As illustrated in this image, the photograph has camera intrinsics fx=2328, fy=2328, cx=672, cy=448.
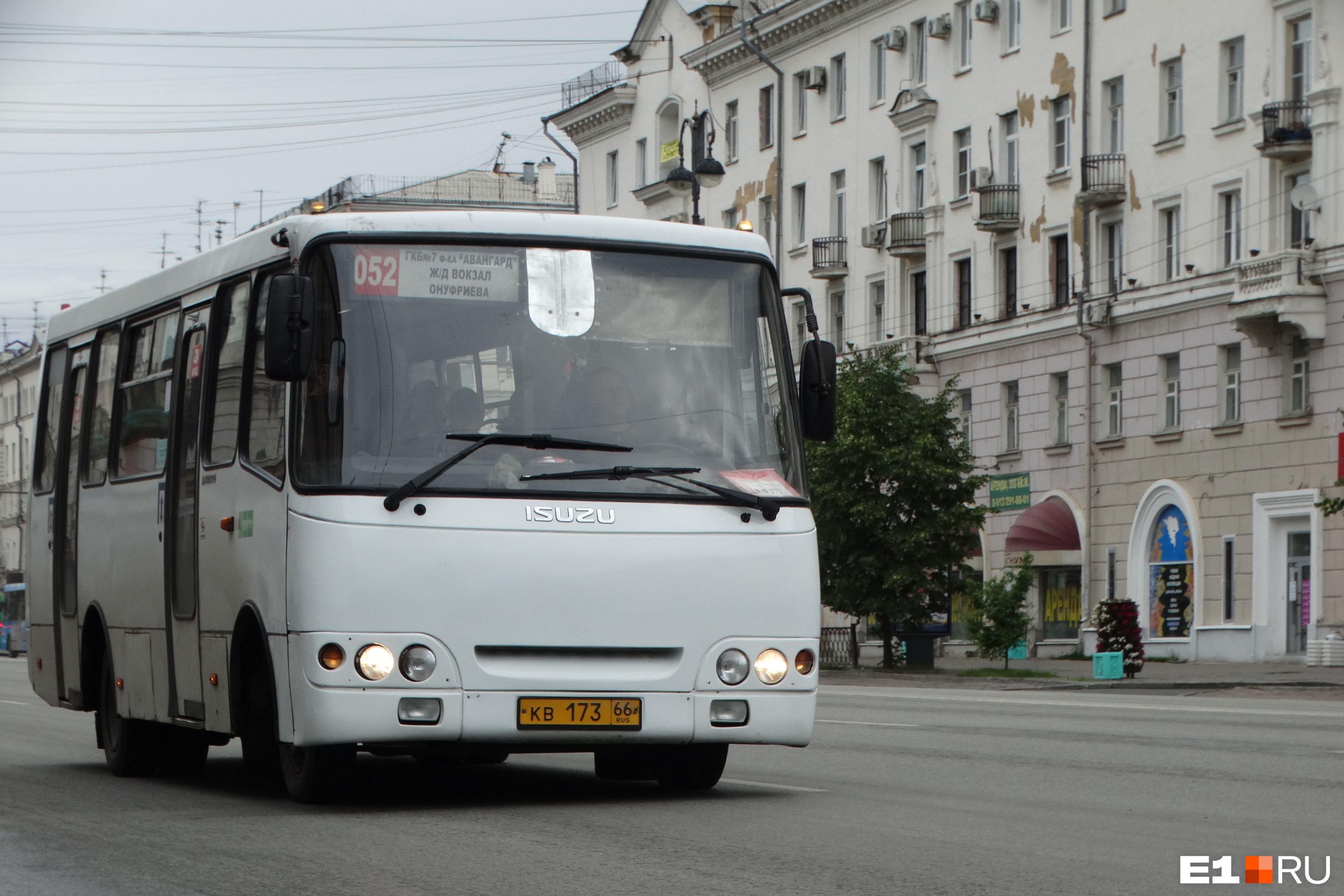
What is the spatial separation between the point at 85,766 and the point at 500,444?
588cm

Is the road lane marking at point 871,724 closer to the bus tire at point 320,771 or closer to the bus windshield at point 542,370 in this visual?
the bus windshield at point 542,370

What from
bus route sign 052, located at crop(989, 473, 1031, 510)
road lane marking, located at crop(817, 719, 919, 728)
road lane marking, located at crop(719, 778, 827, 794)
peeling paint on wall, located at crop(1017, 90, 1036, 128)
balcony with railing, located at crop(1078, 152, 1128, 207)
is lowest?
road lane marking, located at crop(817, 719, 919, 728)

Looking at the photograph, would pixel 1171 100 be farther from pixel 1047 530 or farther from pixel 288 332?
pixel 288 332

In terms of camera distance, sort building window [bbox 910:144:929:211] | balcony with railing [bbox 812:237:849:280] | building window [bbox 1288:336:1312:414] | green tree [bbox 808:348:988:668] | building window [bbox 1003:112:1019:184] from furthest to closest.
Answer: balcony with railing [bbox 812:237:849:280], building window [bbox 910:144:929:211], building window [bbox 1003:112:1019:184], green tree [bbox 808:348:988:668], building window [bbox 1288:336:1312:414]

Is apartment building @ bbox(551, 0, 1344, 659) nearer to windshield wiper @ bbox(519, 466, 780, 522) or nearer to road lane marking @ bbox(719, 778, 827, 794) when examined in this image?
road lane marking @ bbox(719, 778, 827, 794)

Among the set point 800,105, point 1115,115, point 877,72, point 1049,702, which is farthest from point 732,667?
point 800,105

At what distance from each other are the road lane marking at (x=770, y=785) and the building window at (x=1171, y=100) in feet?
113

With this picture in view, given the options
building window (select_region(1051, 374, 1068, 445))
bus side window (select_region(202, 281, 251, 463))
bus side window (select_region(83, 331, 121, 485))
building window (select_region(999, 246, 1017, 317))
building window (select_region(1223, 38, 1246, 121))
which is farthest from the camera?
building window (select_region(999, 246, 1017, 317))

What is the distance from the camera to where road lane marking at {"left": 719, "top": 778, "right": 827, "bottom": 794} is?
12602mm

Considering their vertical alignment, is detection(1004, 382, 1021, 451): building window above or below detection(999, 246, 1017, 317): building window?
below

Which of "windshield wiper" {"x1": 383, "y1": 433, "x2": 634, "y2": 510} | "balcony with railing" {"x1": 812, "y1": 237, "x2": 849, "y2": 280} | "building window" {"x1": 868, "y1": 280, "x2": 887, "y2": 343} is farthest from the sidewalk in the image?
"windshield wiper" {"x1": 383, "y1": 433, "x2": 634, "y2": 510}

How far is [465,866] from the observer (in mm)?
8961

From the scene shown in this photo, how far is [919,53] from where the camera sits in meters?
54.8

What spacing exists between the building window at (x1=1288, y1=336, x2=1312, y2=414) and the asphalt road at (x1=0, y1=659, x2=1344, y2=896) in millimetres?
25525
